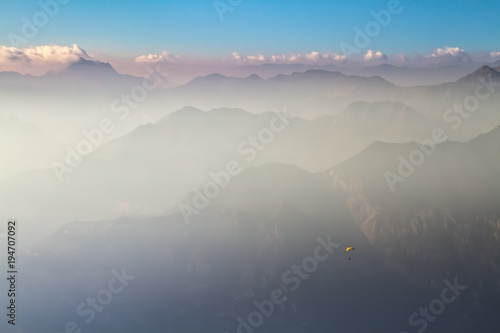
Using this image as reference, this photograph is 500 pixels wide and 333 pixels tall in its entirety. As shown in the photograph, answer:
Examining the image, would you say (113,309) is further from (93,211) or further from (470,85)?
(470,85)

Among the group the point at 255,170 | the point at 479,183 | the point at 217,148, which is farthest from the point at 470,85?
the point at 217,148

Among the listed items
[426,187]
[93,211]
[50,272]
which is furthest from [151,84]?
[426,187]

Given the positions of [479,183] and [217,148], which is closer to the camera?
[479,183]

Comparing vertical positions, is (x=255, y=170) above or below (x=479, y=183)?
above

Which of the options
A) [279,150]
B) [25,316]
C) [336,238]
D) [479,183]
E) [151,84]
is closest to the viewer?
[25,316]

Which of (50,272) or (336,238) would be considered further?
(336,238)

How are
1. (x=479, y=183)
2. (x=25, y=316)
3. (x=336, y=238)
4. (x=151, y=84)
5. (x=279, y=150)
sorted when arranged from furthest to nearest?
(x=279, y=150) < (x=479, y=183) < (x=336, y=238) < (x=151, y=84) < (x=25, y=316)

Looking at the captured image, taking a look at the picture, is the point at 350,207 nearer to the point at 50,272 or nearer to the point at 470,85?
the point at 470,85

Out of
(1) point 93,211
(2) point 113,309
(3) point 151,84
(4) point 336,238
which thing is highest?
(3) point 151,84

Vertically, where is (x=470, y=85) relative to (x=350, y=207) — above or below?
above
